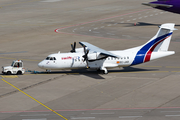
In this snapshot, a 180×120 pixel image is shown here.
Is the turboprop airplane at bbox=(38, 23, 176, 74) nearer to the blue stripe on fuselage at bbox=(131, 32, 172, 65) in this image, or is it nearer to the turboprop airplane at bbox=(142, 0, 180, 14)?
the blue stripe on fuselage at bbox=(131, 32, 172, 65)

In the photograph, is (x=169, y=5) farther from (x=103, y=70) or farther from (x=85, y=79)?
(x=85, y=79)

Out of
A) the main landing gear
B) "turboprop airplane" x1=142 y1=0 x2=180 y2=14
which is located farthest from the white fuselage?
"turboprop airplane" x1=142 y1=0 x2=180 y2=14

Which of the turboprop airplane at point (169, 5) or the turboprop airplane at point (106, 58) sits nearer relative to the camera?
the turboprop airplane at point (106, 58)

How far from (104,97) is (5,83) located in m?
14.6

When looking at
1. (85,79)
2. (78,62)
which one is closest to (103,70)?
(85,79)

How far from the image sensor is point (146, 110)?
3425 centimetres

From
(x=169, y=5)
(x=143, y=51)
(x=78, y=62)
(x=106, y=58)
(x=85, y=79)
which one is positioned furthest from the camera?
(x=169, y=5)

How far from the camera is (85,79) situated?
46.0 m

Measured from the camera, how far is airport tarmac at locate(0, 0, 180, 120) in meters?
34.3

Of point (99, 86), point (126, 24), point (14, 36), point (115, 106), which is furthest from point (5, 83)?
point (126, 24)

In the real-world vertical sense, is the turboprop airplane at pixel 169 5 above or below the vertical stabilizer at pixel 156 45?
above

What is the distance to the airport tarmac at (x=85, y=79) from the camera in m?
34.3

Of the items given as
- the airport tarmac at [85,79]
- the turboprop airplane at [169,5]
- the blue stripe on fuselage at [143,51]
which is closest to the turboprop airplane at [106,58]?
the blue stripe on fuselage at [143,51]

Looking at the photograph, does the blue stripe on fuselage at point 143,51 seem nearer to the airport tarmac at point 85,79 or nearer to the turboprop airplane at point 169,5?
the airport tarmac at point 85,79
